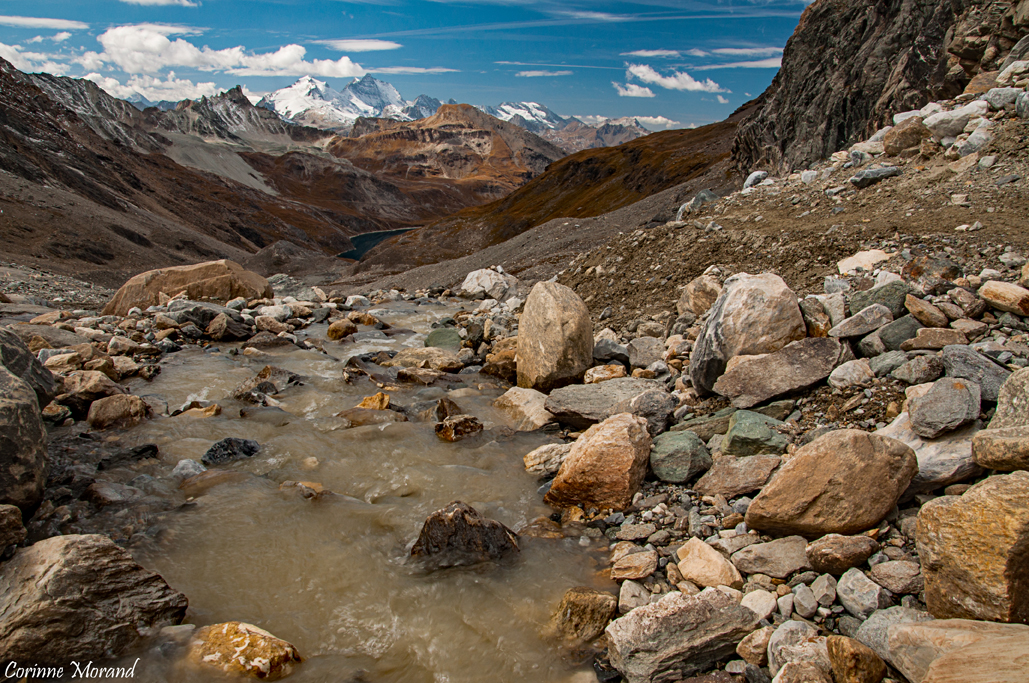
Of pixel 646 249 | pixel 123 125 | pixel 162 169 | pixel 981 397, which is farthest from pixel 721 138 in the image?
pixel 123 125

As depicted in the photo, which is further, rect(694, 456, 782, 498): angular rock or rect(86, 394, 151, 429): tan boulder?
rect(86, 394, 151, 429): tan boulder

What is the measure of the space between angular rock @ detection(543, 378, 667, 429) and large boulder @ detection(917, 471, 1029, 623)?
236 inches

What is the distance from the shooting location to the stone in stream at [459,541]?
22.6 feet

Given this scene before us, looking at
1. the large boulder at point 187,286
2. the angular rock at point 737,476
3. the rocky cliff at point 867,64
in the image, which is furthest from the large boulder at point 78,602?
the rocky cliff at point 867,64

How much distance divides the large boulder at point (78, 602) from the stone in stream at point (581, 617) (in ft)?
14.0

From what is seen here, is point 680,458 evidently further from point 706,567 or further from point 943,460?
point 943,460

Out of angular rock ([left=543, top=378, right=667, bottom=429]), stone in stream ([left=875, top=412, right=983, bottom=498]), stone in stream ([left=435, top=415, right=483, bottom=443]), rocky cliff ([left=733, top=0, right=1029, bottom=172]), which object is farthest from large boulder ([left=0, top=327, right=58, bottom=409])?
rocky cliff ([left=733, top=0, right=1029, bottom=172])

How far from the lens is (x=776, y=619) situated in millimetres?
4961

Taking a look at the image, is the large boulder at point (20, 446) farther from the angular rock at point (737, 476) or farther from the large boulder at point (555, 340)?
the large boulder at point (555, 340)

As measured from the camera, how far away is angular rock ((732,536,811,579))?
17.7ft

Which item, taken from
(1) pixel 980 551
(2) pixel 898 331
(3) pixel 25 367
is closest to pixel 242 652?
(1) pixel 980 551

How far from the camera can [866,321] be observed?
28.3ft

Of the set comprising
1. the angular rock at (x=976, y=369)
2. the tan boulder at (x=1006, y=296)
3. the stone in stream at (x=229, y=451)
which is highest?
the tan boulder at (x=1006, y=296)

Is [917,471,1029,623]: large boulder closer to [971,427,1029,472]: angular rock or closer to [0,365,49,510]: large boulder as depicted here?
[971,427,1029,472]: angular rock
